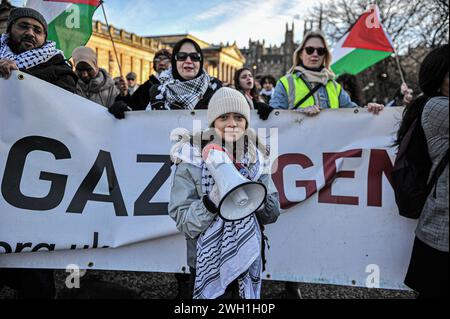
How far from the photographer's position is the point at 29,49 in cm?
268

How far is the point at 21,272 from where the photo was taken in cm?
278

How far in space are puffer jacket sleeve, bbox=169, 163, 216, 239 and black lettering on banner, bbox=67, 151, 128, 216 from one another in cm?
118

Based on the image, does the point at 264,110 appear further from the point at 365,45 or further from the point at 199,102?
the point at 365,45

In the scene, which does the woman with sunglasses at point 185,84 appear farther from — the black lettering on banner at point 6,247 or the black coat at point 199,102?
the black lettering on banner at point 6,247

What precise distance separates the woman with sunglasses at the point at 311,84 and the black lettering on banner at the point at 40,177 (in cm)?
186

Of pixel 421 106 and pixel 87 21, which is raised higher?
pixel 87 21

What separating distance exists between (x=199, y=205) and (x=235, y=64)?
95.8m

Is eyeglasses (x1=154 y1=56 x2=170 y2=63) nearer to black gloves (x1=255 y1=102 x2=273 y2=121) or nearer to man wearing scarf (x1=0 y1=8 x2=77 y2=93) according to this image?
man wearing scarf (x1=0 y1=8 x2=77 y2=93)

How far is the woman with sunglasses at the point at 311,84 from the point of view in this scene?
3141 mm

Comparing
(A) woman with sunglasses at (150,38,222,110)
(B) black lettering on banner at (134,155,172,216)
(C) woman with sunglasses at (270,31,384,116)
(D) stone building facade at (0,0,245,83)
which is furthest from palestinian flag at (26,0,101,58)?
(D) stone building facade at (0,0,245,83)

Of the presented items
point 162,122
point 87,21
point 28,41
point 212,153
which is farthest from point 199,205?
point 87,21

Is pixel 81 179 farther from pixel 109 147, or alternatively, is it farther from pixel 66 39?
pixel 66 39

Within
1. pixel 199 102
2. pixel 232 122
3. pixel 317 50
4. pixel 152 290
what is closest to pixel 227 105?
pixel 232 122

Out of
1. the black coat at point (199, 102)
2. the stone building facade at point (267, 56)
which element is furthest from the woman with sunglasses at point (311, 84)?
the stone building facade at point (267, 56)
